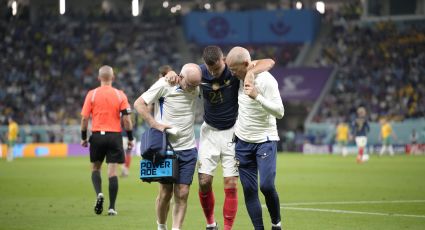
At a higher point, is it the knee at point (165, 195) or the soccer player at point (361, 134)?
the knee at point (165, 195)

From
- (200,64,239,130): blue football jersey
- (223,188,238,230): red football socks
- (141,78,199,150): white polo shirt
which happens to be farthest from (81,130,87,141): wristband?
(223,188,238,230): red football socks

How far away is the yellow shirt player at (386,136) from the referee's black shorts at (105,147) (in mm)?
33027

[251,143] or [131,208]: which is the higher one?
[251,143]

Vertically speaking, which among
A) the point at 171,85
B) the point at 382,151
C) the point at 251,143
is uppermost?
the point at 171,85

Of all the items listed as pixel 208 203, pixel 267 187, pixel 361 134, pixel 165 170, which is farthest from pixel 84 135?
pixel 361 134

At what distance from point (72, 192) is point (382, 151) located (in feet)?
96.5

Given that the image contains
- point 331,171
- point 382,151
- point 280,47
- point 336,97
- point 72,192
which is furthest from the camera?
point 280,47

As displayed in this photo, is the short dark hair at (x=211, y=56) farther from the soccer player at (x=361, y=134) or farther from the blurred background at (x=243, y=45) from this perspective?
the blurred background at (x=243, y=45)

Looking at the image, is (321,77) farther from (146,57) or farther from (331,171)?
(331,171)

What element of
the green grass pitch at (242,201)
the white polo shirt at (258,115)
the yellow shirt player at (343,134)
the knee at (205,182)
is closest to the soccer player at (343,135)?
the yellow shirt player at (343,134)

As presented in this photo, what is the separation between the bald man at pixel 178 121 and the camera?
1184 cm

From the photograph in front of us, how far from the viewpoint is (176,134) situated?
1187 centimetres

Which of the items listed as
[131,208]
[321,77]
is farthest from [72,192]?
[321,77]

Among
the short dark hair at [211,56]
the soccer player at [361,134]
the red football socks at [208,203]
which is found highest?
the short dark hair at [211,56]
